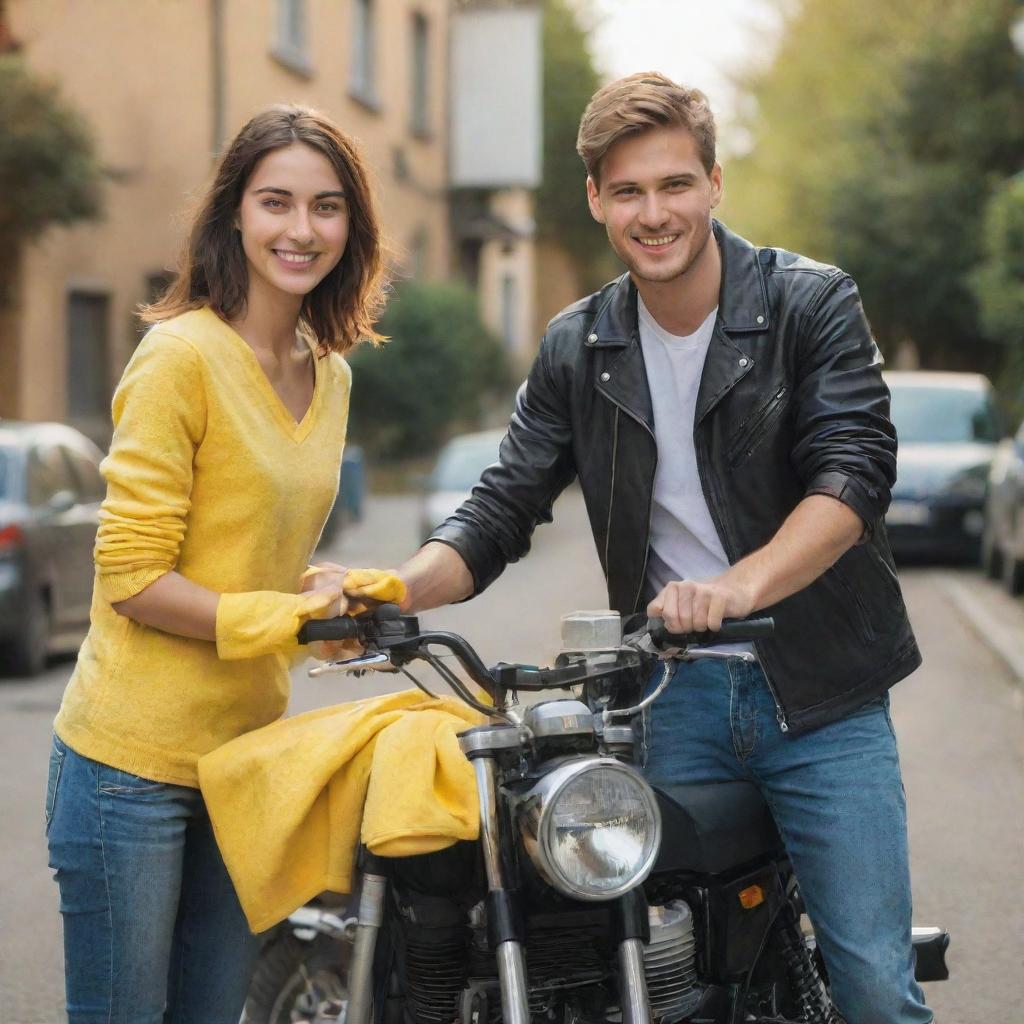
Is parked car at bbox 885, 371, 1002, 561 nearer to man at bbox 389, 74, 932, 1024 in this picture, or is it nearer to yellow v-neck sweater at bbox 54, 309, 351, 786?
man at bbox 389, 74, 932, 1024

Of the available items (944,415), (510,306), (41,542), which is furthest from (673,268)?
(510,306)

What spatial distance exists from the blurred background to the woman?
0.24 meters

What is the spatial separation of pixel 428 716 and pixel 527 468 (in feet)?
2.60

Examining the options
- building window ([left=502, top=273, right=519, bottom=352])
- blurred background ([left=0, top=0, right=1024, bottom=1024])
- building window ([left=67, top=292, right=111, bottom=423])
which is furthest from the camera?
Result: building window ([left=502, top=273, right=519, bottom=352])

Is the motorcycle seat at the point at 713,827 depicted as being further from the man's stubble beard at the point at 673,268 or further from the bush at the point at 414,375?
the bush at the point at 414,375

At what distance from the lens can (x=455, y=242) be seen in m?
34.2

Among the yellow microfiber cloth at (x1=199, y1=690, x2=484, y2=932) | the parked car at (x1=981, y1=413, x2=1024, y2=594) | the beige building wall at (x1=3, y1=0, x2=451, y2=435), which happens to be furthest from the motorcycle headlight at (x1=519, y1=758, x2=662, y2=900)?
the beige building wall at (x1=3, y1=0, x2=451, y2=435)

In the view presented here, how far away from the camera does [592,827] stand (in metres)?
2.51

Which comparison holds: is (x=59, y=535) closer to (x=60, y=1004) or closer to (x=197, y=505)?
(x=60, y=1004)

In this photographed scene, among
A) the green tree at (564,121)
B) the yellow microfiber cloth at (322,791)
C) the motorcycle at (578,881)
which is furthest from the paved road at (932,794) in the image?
the green tree at (564,121)

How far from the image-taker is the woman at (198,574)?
2.81 m

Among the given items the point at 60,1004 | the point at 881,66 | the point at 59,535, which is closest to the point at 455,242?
the point at 881,66

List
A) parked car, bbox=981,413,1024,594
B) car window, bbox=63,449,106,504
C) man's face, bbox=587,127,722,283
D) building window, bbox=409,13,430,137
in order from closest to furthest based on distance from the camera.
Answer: man's face, bbox=587,127,722,283
car window, bbox=63,449,106,504
parked car, bbox=981,413,1024,594
building window, bbox=409,13,430,137

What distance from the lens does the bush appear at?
86.1 feet
